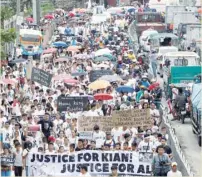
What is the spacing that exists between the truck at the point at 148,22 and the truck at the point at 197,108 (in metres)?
36.4

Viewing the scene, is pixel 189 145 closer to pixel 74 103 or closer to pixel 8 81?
pixel 74 103

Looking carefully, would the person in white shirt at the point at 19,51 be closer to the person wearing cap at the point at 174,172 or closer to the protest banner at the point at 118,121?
the protest banner at the point at 118,121

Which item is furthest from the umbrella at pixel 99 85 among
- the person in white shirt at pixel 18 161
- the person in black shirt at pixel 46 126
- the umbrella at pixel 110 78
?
the person in white shirt at pixel 18 161

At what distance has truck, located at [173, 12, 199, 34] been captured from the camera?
197 ft

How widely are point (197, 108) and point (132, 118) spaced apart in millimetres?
4183

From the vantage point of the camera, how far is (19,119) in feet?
76.8

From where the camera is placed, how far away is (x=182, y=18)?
6047 centimetres

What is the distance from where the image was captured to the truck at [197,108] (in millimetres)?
25081

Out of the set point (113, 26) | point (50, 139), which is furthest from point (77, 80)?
point (113, 26)

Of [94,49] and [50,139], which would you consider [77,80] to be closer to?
[50,139]

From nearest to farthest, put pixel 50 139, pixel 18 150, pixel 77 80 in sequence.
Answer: pixel 18 150
pixel 50 139
pixel 77 80

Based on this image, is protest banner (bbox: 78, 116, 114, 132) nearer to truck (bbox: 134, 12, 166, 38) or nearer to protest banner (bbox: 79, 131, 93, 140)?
protest banner (bbox: 79, 131, 93, 140)

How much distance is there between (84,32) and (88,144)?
3808cm

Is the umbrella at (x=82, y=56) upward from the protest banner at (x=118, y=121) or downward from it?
downward
